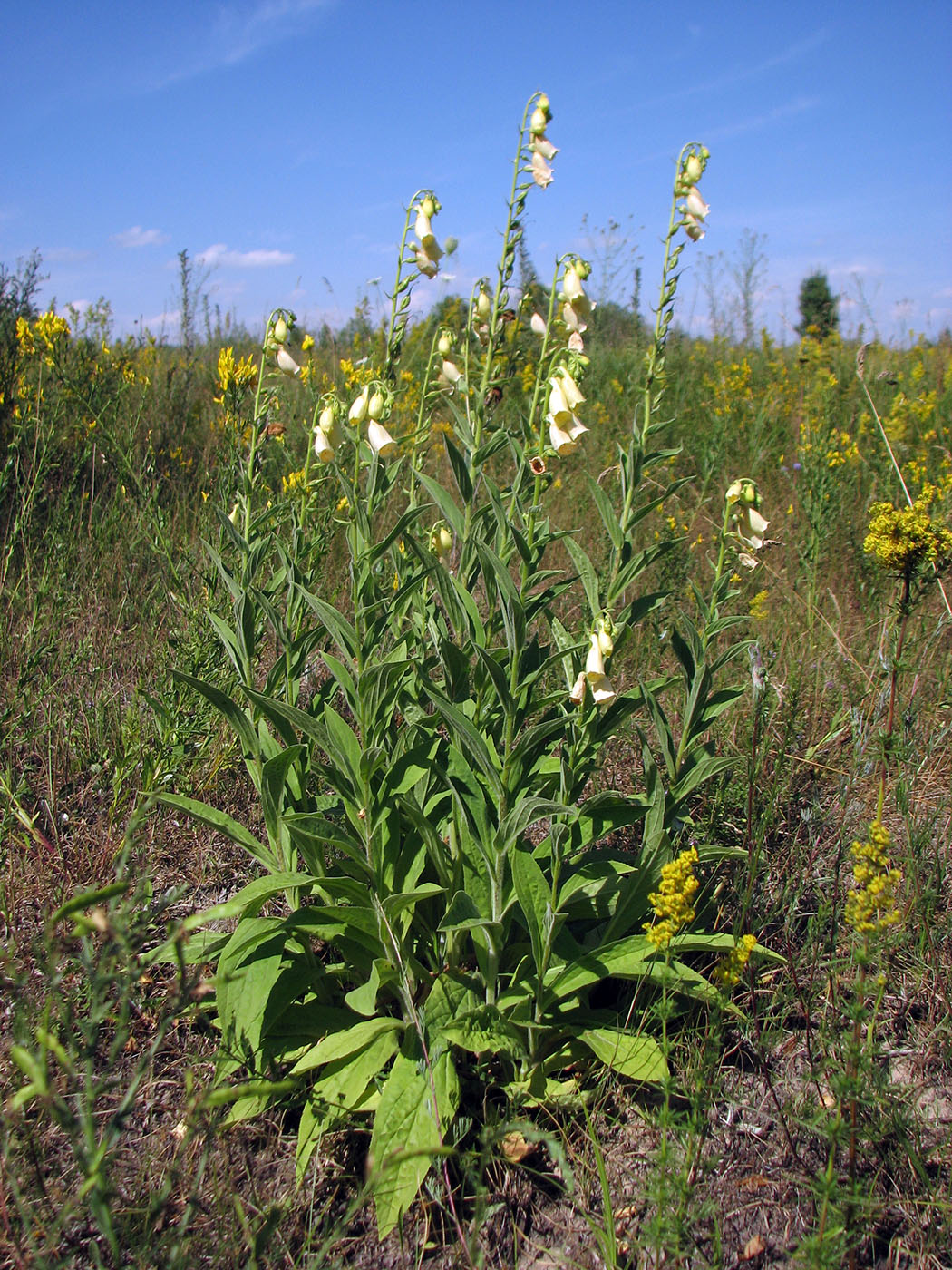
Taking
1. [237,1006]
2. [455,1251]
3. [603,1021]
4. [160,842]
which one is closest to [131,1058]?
[237,1006]

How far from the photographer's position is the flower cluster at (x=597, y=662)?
161 centimetres

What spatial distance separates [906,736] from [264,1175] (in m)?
2.47

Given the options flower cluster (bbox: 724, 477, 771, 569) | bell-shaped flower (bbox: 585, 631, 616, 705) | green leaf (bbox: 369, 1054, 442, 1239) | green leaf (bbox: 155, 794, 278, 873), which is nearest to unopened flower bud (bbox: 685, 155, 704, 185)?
flower cluster (bbox: 724, 477, 771, 569)

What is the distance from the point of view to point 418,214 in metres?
2.07

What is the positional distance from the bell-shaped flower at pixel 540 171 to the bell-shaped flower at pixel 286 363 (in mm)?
836

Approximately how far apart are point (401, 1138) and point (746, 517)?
5.25 feet

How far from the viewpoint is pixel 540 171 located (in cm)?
215

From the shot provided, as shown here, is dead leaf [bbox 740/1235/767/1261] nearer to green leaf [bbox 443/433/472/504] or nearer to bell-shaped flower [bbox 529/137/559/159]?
green leaf [bbox 443/433/472/504]

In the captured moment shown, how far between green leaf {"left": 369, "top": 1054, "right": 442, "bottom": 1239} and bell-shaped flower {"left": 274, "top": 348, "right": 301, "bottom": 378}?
71.2 inches

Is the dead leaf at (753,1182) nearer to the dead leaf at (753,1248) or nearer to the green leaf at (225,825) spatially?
the dead leaf at (753,1248)

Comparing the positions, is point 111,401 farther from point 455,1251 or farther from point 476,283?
point 455,1251

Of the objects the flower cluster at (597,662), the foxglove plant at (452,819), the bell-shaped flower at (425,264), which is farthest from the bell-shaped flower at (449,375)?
the flower cluster at (597,662)

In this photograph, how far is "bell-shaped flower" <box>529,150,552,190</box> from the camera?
2.14 m

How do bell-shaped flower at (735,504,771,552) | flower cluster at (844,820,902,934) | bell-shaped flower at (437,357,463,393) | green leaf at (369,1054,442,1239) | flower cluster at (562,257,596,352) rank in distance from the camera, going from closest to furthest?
1. flower cluster at (844,820,902,934)
2. green leaf at (369,1054,442,1239)
3. bell-shaped flower at (735,504,771,552)
4. flower cluster at (562,257,596,352)
5. bell-shaped flower at (437,357,463,393)
